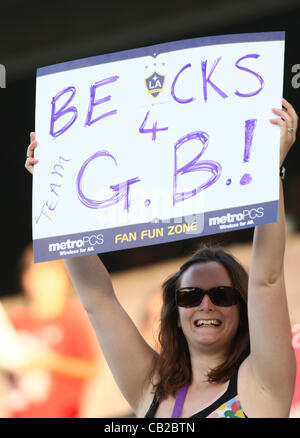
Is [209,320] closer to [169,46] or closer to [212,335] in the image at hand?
[212,335]

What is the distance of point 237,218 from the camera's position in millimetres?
1712

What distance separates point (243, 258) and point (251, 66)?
1.74m

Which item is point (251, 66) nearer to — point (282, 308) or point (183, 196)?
point (183, 196)

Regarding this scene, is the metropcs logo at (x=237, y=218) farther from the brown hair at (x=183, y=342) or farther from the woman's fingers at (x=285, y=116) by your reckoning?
the brown hair at (x=183, y=342)

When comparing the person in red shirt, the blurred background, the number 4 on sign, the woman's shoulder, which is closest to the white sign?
the number 4 on sign

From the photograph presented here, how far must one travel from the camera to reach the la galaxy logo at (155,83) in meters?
1.86

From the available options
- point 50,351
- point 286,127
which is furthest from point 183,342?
point 50,351

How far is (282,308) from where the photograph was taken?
175cm

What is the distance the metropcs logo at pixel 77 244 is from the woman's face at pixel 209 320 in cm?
29

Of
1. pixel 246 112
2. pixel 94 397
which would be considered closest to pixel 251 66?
pixel 246 112

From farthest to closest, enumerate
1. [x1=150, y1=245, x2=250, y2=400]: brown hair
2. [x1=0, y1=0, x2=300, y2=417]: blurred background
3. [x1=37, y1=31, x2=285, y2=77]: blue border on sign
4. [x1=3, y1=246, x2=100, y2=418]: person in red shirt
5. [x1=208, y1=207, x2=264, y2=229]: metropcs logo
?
[x1=3, y1=246, x2=100, y2=418]: person in red shirt
[x1=0, y1=0, x2=300, y2=417]: blurred background
[x1=150, y1=245, x2=250, y2=400]: brown hair
[x1=37, y1=31, x2=285, y2=77]: blue border on sign
[x1=208, y1=207, x2=264, y2=229]: metropcs logo

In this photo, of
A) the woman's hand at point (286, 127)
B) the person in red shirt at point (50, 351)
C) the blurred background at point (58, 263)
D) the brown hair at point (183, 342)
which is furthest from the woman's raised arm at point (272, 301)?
the person in red shirt at point (50, 351)

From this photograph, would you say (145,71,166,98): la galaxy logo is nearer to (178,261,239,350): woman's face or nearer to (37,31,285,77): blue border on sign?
(37,31,285,77): blue border on sign

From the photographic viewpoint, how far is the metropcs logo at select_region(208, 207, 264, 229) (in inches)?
66.4
